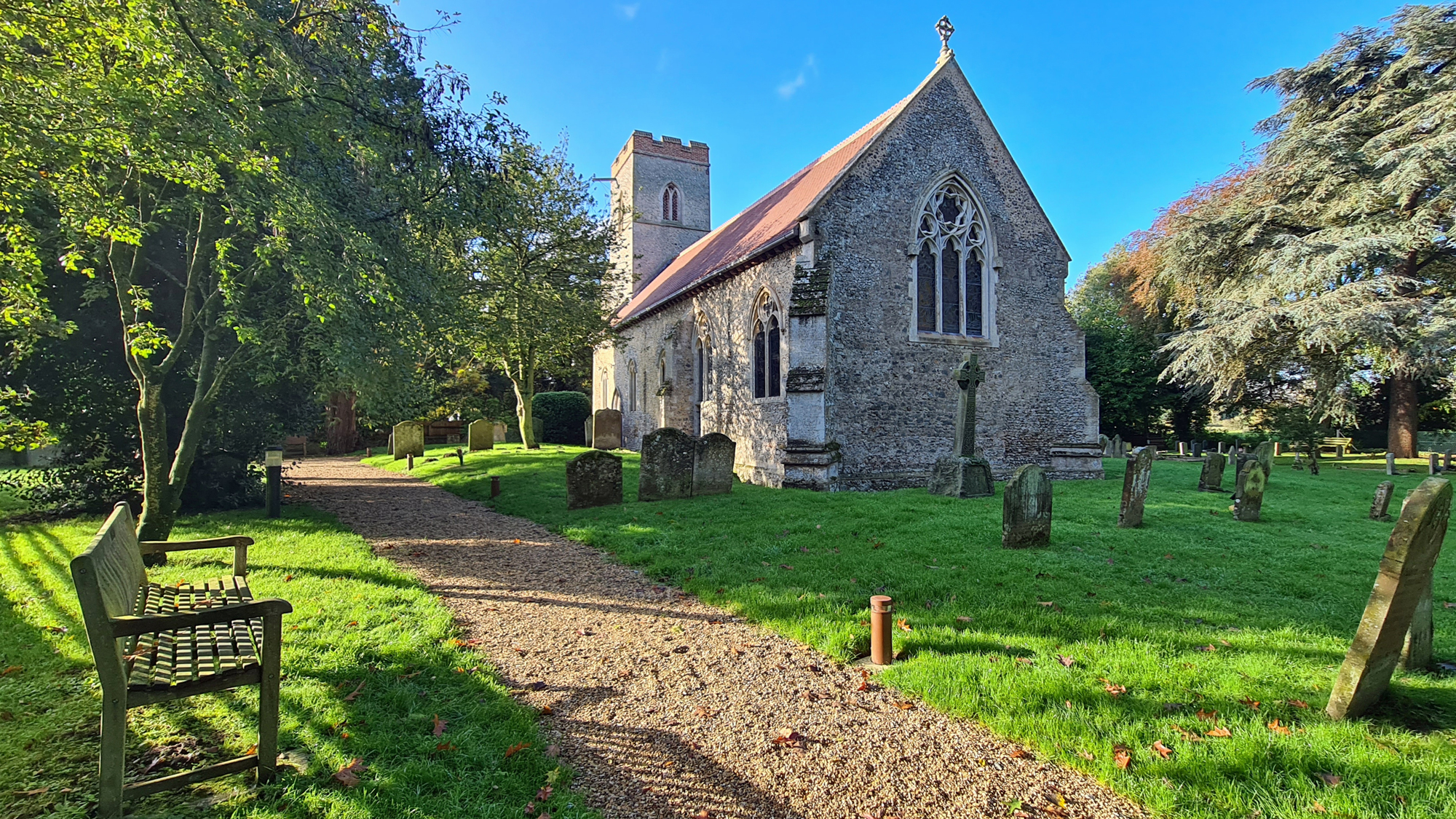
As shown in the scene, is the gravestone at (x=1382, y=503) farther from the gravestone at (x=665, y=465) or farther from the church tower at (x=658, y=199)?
the church tower at (x=658, y=199)

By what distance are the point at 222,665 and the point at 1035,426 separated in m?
15.3

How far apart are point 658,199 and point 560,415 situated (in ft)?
41.1

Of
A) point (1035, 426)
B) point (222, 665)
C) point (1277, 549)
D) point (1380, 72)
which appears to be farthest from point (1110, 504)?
point (1380, 72)

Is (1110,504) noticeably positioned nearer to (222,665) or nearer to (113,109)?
(222,665)

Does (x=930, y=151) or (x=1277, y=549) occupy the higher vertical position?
(x=930, y=151)

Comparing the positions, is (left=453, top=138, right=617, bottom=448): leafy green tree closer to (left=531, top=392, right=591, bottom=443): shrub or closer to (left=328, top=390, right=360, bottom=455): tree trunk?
(left=531, top=392, right=591, bottom=443): shrub

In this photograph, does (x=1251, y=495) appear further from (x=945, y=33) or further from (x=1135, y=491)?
(x=945, y=33)

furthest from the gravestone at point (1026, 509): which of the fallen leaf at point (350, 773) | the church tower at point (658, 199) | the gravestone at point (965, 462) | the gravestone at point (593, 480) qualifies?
the church tower at point (658, 199)

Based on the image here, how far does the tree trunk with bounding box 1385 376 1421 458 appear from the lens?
70.5 feet

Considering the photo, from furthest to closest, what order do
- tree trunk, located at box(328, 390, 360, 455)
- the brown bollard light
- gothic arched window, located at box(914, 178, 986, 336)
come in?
tree trunk, located at box(328, 390, 360, 455)
gothic arched window, located at box(914, 178, 986, 336)
the brown bollard light

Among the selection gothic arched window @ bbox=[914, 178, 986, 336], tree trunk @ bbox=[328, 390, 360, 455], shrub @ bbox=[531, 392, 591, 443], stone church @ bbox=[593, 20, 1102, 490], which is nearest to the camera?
stone church @ bbox=[593, 20, 1102, 490]

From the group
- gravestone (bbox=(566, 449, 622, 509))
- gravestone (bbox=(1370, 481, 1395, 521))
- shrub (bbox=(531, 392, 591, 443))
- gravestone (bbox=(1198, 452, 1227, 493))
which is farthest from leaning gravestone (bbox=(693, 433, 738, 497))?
shrub (bbox=(531, 392, 591, 443))

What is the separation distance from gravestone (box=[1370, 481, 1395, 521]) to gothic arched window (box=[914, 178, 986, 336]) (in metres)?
7.14

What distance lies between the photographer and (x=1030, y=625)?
15.3 ft
